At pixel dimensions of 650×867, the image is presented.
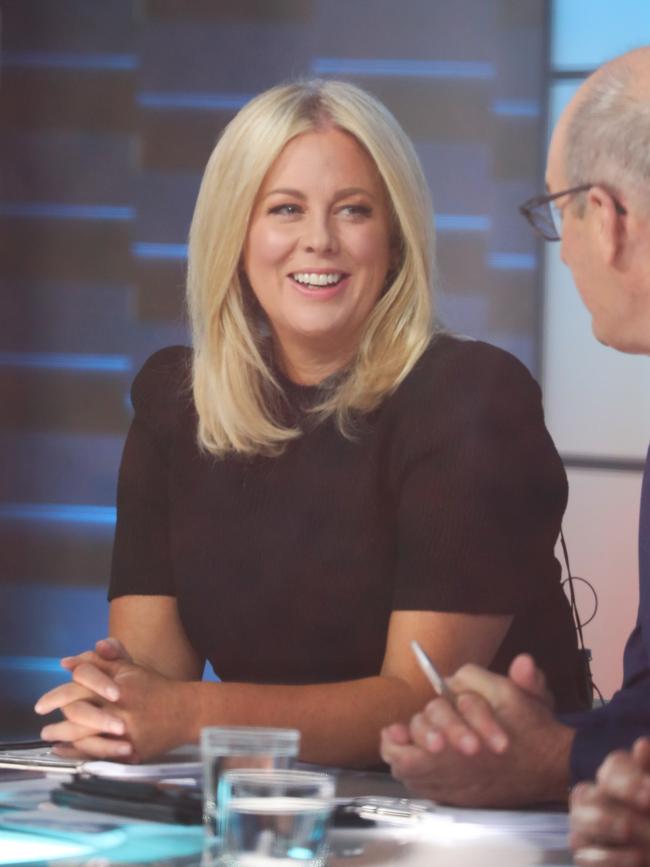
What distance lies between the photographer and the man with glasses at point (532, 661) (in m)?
1.38

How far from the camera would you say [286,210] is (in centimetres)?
221

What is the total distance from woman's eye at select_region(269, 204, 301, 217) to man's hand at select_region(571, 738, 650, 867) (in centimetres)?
123

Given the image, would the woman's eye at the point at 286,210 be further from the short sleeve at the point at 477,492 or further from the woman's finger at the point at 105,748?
the woman's finger at the point at 105,748

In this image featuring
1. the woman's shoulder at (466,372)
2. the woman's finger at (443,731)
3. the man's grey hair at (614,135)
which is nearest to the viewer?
the woman's finger at (443,731)

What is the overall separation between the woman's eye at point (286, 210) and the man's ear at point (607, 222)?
75 cm

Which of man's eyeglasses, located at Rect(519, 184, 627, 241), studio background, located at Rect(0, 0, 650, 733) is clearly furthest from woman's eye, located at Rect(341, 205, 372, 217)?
studio background, located at Rect(0, 0, 650, 733)

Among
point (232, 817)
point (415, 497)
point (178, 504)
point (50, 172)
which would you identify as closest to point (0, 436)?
point (50, 172)

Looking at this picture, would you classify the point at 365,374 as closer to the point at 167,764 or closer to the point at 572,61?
the point at 167,764

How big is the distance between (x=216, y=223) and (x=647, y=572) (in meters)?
0.94

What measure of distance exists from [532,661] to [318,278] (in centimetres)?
89

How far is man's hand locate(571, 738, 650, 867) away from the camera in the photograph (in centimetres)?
111

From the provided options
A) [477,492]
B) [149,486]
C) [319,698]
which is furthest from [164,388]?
[319,698]

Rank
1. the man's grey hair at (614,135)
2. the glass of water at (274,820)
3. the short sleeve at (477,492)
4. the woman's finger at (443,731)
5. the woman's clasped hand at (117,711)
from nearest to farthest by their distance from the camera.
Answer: the glass of water at (274,820) < the woman's finger at (443,731) < the man's grey hair at (614,135) < the woman's clasped hand at (117,711) < the short sleeve at (477,492)

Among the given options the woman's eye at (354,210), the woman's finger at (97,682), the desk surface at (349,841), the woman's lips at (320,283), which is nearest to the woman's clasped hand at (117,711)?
the woman's finger at (97,682)
